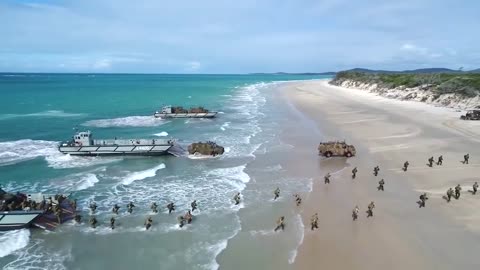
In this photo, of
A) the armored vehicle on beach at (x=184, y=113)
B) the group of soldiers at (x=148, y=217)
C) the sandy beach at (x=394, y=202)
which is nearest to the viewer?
the sandy beach at (x=394, y=202)

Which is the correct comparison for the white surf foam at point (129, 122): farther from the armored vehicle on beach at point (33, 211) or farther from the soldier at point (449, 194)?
the soldier at point (449, 194)

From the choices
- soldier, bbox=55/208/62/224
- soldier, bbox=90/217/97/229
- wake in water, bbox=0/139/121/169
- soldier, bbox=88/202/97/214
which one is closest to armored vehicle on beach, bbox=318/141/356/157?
wake in water, bbox=0/139/121/169

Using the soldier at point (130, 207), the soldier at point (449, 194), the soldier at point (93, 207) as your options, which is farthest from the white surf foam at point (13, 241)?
the soldier at point (449, 194)

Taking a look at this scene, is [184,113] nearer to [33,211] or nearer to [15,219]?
[33,211]

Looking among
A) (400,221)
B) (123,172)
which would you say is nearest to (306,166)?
(400,221)

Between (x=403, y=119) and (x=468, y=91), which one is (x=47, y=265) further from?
(x=468, y=91)

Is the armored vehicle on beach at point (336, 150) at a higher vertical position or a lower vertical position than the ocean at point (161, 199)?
higher

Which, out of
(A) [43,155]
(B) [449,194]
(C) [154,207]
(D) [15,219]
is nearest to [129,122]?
(A) [43,155]
